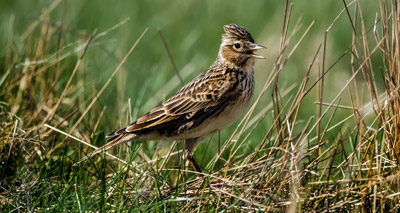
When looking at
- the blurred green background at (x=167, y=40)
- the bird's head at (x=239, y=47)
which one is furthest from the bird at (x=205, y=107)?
the blurred green background at (x=167, y=40)

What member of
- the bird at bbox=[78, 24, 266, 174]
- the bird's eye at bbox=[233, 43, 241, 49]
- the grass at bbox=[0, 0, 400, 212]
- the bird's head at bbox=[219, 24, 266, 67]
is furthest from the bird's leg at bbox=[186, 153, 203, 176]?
the bird's eye at bbox=[233, 43, 241, 49]

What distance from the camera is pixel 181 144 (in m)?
6.31

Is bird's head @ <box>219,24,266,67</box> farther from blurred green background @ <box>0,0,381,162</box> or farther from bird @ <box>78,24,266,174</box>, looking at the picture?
blurred green background @ <box>0,0,381,162</box>

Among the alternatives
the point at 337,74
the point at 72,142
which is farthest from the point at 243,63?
the point at 337,74

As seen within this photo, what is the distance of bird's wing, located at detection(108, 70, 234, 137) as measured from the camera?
5559mm

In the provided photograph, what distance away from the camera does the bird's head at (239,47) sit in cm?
575

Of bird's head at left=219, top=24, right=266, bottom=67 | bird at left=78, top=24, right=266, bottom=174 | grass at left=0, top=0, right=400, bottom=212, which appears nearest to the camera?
grass at left=0, top=0, right=400, bottom=212

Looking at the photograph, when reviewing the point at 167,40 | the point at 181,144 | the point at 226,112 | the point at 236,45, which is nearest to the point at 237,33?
the point at 236,45

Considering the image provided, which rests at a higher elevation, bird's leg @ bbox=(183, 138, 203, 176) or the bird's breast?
the bird's breast

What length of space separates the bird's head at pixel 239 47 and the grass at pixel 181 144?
250mm

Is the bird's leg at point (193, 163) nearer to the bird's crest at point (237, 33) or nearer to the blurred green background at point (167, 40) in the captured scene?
the blurred green background at point (167, 40)

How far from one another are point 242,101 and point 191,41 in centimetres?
411

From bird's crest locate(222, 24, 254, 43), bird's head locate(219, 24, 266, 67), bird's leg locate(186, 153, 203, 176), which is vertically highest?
bird's crest locate(222, 24, 254, 43)

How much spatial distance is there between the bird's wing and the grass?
26 cm
